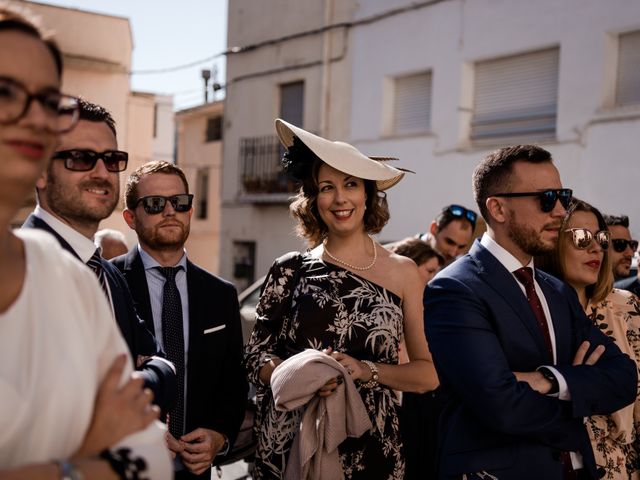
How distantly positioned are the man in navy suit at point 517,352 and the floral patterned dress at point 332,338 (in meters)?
0.32

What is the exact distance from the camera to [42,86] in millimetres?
1518

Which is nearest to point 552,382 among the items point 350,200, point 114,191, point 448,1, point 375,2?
point 350,200

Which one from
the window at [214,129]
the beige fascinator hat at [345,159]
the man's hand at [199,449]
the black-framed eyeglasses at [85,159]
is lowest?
the man's hand at [199,449]

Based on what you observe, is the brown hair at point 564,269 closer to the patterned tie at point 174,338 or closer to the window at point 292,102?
the patterned tie at point 174,338

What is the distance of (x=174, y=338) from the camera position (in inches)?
137

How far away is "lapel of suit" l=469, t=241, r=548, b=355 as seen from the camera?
10.2 ft

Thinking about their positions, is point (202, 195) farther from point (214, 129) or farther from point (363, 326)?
point (363, 326)

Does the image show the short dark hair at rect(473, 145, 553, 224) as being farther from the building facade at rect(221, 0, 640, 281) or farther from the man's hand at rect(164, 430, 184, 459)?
the building facade at rect(221, 0, 640, 281)

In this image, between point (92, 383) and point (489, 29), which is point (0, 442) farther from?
point (489, 29)

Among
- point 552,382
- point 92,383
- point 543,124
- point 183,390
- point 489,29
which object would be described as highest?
point 489,29

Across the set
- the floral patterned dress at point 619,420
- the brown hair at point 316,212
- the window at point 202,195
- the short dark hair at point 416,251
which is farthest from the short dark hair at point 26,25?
the window at point 202,195

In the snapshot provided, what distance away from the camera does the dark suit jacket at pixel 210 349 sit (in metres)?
3.48

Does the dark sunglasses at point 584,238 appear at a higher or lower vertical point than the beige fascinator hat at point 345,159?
lower

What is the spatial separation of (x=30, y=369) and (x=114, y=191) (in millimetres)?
1561
